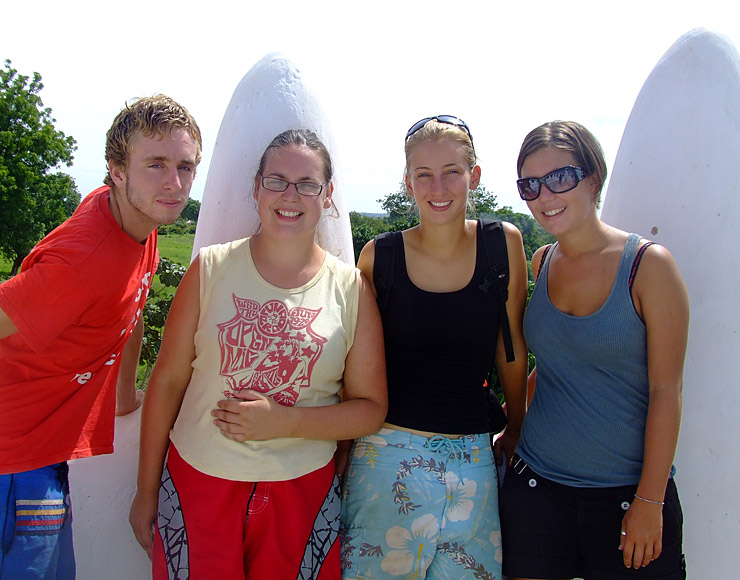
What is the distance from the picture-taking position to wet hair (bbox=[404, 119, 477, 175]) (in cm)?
233

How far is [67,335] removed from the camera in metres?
2.10

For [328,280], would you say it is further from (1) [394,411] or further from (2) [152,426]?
(2) [152,426]

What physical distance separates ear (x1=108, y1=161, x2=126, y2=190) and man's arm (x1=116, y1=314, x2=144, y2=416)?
0.83m

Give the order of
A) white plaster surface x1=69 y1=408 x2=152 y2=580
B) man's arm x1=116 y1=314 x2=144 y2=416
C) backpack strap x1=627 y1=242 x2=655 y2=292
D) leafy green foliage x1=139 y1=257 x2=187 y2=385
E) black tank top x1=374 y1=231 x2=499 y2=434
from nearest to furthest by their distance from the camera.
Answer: backpack strap x1=627 y1=242 x2=655 y2=292 < black tank top x1=374 y1=231 x2=499 y2=434 < white plaster surface x1=69 y1=408 x2=152 y2=580 < man's arm x1=116 y1=314 x2=144 y2=416 < leafy green foliage x1=139 y1=257 x2=187 y2=385

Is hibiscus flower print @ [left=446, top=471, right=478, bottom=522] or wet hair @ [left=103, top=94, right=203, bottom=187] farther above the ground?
wet hair @ [left=103, top=94, right=203, bottom=187]

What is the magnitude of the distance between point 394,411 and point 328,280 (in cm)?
62

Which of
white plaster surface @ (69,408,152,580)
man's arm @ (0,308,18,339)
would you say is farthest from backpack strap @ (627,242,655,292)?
white plaster surface @ (69,408,152,580)

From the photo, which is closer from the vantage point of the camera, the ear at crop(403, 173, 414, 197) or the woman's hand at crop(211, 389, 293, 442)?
the woman's hand at crop(211, 389, 293, 442)

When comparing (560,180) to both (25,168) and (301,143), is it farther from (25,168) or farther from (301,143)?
(25,168)

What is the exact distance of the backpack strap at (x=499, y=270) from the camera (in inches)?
91.4

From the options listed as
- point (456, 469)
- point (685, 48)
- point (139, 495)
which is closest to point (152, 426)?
point (139, 495)

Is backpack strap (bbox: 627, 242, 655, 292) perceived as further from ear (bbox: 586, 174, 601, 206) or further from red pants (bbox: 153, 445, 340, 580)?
red pants (bbox: 153, 445, 340, 580)

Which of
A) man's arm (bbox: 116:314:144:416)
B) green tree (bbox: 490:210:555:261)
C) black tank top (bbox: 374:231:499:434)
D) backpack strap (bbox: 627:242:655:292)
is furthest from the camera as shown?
green tree (bbox: 490:210:555:261)

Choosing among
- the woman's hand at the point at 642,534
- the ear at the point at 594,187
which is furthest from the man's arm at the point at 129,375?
the woman's hand at the point at 642,534
